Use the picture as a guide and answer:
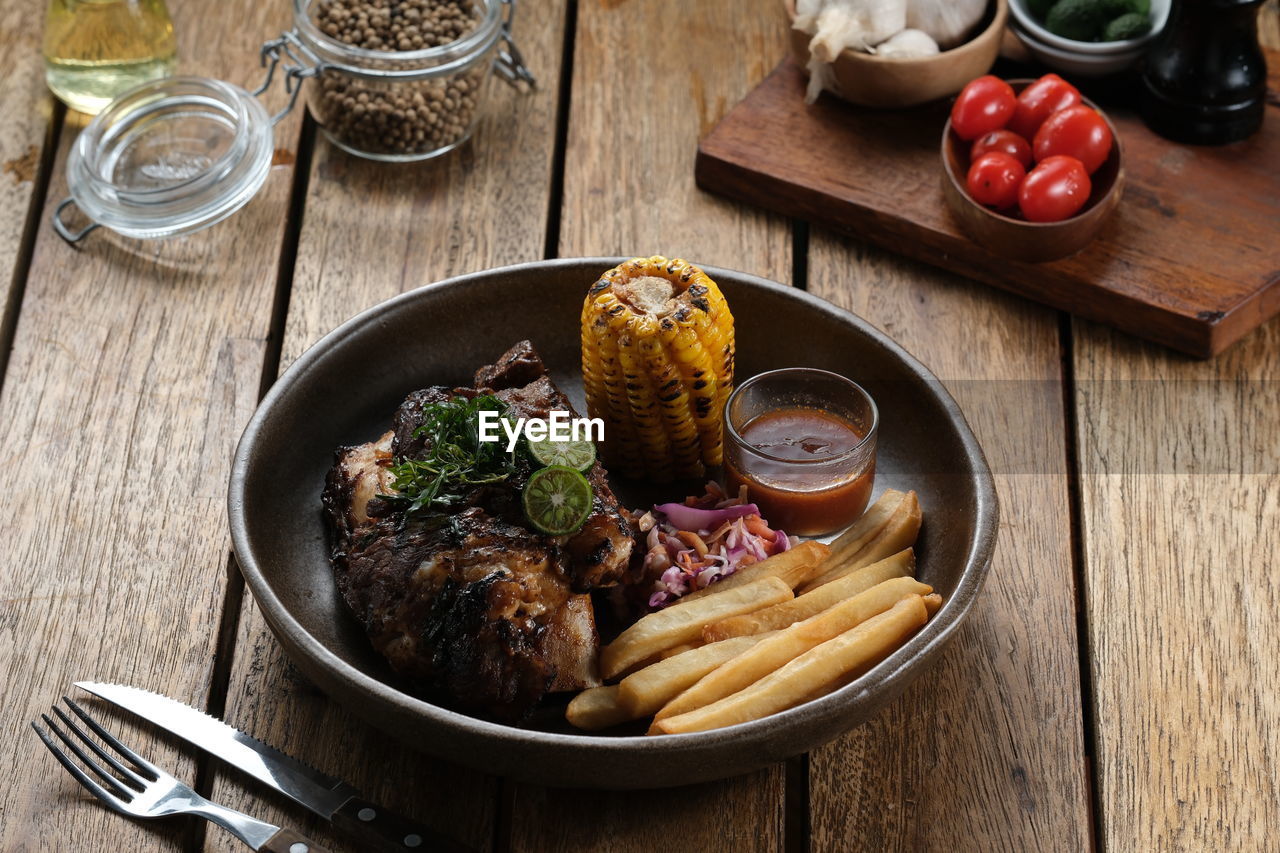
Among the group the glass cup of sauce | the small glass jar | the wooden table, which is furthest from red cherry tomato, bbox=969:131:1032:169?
the small glass jar

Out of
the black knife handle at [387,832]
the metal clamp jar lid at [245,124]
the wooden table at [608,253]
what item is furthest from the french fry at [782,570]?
the metal clamp jar lid at [245,124]

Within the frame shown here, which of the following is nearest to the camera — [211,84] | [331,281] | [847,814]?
[847,814]

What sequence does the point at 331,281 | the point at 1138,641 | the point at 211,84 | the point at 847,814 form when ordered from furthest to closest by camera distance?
the point at 211,84, the point at 331,281, the point at 1138,641, the point at 847,814

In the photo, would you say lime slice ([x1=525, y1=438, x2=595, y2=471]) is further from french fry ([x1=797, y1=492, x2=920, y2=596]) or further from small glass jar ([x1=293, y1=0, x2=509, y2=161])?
small glass jar ([x1=293, y1=0, x2=509, y2=161])

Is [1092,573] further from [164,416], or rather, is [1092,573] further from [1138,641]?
[164,416]

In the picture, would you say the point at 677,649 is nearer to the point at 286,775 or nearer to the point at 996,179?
the point at 286,775

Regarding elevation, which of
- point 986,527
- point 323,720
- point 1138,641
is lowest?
point 1138,641

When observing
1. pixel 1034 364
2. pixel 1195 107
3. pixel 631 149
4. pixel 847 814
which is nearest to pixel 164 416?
pixel 631 149
